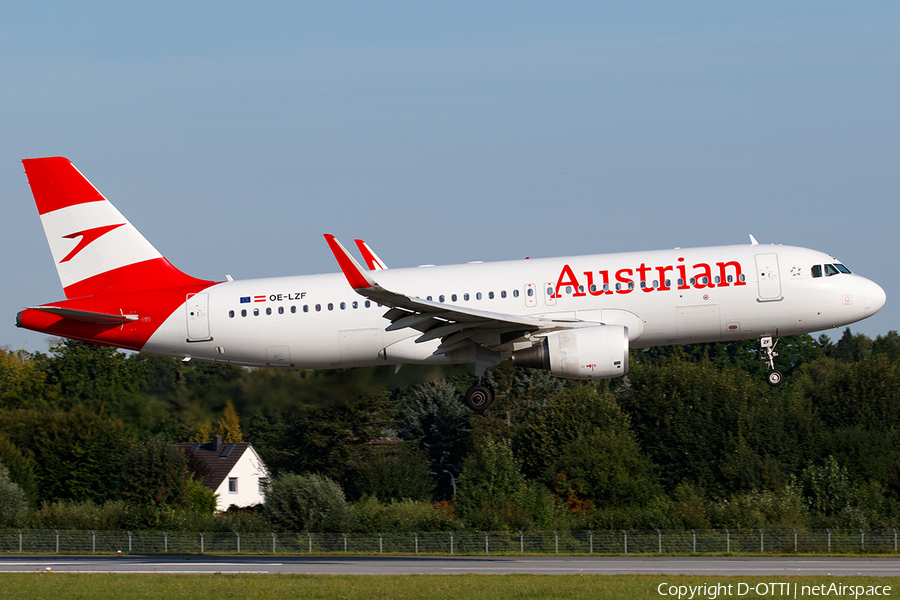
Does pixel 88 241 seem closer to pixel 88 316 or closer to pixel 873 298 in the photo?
pixel 88 316

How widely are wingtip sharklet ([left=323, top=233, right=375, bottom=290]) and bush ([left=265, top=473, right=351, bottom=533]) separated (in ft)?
103

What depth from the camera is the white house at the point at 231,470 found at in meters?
74.6

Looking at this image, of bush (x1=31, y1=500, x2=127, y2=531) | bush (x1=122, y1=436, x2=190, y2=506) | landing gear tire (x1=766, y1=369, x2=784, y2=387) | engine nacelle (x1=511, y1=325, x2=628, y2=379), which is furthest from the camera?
bush (x1=122, y1=436, x2=190, y2=506)

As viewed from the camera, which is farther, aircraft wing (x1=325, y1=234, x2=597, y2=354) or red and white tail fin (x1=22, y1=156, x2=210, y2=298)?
red and white tail fin (x1=22, y1=156, x2=210, y2=298)

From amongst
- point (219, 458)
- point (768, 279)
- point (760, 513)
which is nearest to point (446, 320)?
point (768, 279)

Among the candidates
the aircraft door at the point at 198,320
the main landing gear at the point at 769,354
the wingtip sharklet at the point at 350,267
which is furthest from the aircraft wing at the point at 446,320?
the aircraft door at the point at 198,320

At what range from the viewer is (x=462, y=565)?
1572 inches

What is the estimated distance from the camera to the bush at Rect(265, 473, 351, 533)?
58188mm

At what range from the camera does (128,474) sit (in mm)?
59406

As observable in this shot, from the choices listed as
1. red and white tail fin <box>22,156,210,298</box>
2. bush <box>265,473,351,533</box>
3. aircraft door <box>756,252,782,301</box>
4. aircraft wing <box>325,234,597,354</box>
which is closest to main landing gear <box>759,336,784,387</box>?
aircraft door <box>756,252,782,301</box>

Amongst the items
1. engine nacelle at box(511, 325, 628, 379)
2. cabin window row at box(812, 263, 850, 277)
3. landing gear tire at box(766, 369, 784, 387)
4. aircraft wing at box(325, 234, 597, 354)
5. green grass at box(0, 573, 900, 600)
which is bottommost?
Answer: green grass at box(0, 573, 900, 600)

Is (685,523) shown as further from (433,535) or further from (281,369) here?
(281,369)

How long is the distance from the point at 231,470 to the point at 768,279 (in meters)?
52.2

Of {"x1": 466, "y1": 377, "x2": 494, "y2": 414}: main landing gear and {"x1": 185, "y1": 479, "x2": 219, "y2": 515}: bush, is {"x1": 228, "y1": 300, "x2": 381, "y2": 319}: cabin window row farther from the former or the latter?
{"x1": 185, "y1": 479, "x2": 219, "y2": 515}: bush
